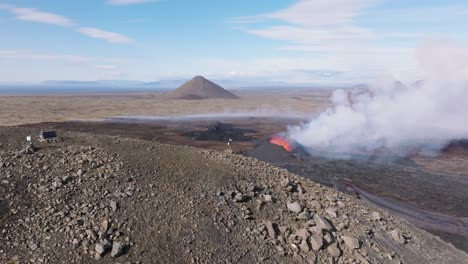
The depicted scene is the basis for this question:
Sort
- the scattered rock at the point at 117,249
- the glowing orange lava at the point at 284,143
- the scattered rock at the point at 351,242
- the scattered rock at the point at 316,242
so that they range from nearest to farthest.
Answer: the scattered rock at the point at 117,249 → the scattered rock at the point at 316,242 → the scattered rock at the point at 351,242 → the glowing orange lava at the point at 284,143

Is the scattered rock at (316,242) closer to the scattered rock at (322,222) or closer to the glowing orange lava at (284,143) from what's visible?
the scattered rock at (322,222)

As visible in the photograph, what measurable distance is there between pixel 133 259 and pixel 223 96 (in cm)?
16416

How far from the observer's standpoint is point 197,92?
175 m

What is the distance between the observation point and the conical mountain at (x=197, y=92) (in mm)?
166000

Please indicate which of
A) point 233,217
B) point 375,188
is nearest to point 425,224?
point 375,188

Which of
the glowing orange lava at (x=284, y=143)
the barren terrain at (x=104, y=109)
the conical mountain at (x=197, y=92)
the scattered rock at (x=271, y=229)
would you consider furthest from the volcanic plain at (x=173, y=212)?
the conical mountain at (x=197, y=92)

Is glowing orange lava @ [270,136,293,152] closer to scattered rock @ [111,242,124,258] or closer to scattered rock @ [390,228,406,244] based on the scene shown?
scattered rock @ [390,228,406,244]

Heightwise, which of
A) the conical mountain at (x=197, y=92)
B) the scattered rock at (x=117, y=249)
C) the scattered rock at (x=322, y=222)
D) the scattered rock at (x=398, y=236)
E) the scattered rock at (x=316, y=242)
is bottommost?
the scattered rock at (x=398, y=236)

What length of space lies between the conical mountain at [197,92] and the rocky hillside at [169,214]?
14257 centimetres

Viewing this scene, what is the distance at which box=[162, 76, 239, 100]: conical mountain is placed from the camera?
545 ft

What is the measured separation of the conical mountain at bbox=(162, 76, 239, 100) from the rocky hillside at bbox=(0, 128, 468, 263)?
Result: 143 meters

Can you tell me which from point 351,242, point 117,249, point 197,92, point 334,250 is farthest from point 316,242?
point 197,92

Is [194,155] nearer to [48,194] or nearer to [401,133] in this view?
[48,194]

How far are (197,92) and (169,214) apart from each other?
16165cm
